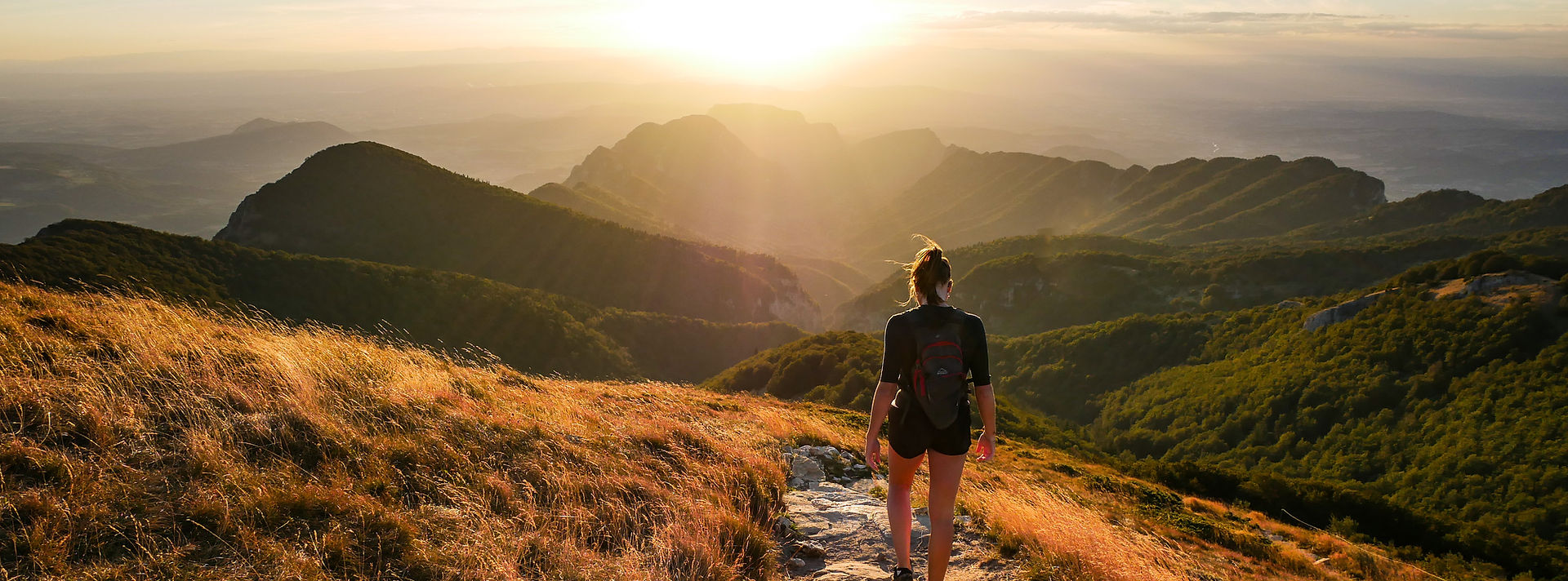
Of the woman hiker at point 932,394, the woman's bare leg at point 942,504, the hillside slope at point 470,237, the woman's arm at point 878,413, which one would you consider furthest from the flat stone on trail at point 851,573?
the hillside slope at point 470,237

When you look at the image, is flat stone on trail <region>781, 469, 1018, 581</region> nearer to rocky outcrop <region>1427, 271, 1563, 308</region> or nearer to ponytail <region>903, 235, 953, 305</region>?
ponytail <region>903, 235, 953, 305</region>

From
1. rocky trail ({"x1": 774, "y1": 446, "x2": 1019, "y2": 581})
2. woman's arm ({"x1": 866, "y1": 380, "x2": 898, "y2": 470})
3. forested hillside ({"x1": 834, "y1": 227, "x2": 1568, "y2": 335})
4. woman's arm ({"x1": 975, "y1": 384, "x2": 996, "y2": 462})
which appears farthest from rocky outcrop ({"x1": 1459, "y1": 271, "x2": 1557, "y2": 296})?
woman's arm ({"x1": 866, "y1": 380, "x2": 898, "y2": 470})

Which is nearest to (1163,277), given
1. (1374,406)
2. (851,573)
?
(1374,406)

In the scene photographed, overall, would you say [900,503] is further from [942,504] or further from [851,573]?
[851,573]

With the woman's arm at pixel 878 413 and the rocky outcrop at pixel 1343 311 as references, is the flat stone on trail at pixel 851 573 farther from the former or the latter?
the rocky outcrop at pixel 1343 311

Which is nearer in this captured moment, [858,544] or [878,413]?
[878,413]

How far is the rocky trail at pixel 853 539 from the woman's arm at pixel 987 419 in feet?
3.89

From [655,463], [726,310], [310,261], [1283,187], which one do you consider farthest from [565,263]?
[1283,187]

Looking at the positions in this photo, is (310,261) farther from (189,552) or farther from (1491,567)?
(1491,567)

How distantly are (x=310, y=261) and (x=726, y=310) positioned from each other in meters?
43.6

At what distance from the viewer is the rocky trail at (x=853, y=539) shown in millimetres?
5957

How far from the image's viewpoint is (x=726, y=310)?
278 feet

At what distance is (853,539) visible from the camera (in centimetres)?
661

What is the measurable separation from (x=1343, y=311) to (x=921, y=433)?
52.0 metres
